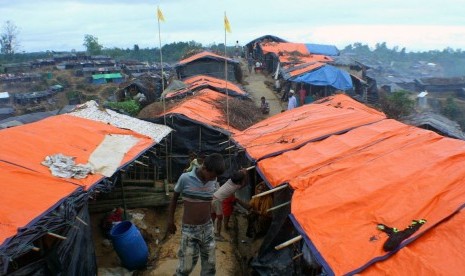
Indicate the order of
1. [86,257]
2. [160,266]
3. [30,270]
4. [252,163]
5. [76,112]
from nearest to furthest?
[30,270]
[86,257]
[160,266]
[252,163]
[76,112]

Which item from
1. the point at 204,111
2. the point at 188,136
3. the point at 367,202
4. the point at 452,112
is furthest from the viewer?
the point at 452,112

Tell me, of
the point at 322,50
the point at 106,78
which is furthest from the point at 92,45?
the point at 322,50

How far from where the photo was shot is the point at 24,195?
4629mm

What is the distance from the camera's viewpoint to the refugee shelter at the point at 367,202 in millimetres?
3367

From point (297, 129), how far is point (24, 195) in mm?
5732

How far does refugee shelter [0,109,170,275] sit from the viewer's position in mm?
4074

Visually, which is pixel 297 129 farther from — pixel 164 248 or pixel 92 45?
pixel 92 45

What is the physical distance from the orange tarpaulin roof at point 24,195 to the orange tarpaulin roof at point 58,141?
26 cm

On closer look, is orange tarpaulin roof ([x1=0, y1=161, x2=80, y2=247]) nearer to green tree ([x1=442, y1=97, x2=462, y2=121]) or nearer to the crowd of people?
the crowd of people

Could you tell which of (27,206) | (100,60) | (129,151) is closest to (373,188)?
(27,206)

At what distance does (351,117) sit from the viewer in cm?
856

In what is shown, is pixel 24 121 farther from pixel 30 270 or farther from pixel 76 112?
pixel 30 270

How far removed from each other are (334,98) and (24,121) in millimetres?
16516

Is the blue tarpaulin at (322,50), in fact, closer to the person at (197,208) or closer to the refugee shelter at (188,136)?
the refugee shelter at (188,136)
